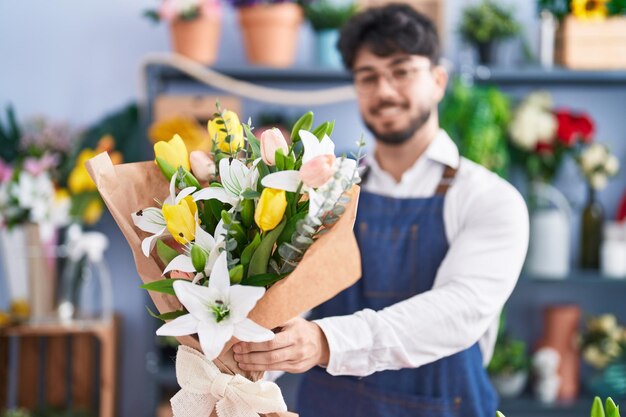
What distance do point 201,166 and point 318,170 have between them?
21 centimetres

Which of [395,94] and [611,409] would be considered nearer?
[611,409]

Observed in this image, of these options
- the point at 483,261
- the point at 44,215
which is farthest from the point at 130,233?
the point at 44,215

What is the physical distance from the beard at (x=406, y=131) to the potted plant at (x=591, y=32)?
1687 mm

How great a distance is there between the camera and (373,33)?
1753 millimetres

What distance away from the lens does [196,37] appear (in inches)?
123

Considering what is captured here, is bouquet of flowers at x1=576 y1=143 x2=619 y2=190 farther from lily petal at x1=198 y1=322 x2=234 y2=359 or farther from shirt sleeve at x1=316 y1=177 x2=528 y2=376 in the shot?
lily petal at x1=198 y1=322 x2=234 y2=359

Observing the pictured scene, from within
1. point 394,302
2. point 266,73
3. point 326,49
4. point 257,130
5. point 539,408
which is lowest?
point 539,408

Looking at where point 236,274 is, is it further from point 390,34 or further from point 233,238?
point 390,34

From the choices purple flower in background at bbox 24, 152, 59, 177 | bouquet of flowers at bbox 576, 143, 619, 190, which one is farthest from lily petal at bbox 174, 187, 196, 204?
bouquet of flowers at bbox 576, 143, 619, 190

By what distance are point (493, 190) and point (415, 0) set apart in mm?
1774

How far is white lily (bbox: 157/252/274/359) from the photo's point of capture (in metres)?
0.97

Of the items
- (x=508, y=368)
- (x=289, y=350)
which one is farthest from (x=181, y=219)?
(x=508, y=368)

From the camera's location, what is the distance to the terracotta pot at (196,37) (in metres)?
3.11

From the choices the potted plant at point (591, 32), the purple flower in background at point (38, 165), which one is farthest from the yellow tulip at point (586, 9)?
the purple flower in background at point (38, 165)
